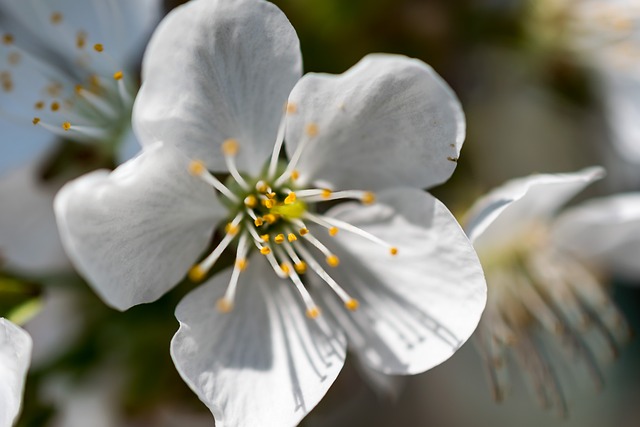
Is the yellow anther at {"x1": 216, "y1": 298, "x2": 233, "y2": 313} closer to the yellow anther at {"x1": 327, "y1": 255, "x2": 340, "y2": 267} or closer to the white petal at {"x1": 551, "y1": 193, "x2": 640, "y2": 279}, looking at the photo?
the yellow anther at {"x1": 327, "y1": 255, "x2": 340, "y2": 267}

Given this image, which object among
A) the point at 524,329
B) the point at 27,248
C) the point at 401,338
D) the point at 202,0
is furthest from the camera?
the point at 524,329

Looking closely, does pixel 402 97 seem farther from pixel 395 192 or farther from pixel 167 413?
pixel 167 413

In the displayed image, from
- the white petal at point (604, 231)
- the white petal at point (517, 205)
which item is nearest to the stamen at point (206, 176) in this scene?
the white petal at point (517, 205)

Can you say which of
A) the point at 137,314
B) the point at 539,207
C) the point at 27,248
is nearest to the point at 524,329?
the point at 539,207

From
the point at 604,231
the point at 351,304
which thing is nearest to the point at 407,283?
the point at 351,304

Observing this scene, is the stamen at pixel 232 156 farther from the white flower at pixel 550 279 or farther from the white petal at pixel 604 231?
the white petal at pixel 604 231

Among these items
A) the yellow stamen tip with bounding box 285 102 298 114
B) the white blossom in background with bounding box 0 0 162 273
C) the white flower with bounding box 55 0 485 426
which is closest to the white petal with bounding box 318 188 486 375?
the white flower with bounding box 55 0 485 426
